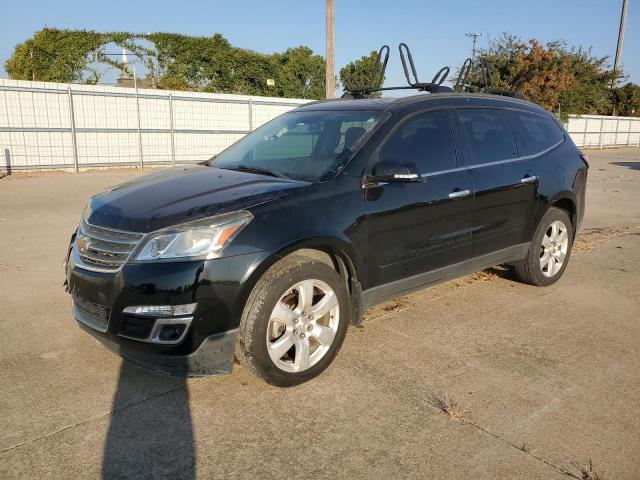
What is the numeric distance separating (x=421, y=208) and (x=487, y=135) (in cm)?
119

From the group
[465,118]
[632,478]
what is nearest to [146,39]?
[465,118]

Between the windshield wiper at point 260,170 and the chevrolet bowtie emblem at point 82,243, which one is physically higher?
the windshield wiper at point 260,170

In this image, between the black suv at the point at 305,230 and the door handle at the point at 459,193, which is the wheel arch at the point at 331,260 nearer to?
the black suv at the point at 305,230

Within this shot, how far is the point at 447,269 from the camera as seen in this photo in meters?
4.20

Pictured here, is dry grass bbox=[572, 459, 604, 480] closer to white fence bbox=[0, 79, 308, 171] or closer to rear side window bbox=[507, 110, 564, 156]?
rear side window bbox=[507, 110, 564, 156]

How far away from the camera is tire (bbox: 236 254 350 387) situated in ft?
9.88

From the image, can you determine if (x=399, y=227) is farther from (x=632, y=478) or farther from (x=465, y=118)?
(x=632, y=478)

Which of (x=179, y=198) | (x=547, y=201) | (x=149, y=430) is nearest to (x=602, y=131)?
(x=547, y=201)

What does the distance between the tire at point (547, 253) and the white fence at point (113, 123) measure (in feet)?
42.3

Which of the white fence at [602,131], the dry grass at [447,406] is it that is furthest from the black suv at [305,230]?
the white fence at [602,131]

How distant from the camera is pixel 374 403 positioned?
10.1 ft

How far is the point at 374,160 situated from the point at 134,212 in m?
1.58

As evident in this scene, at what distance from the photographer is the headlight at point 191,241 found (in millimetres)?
2887

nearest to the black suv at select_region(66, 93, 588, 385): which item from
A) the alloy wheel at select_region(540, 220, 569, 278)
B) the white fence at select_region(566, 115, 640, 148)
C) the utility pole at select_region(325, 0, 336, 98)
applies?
the alloy wheel at select_region(540, 220, 569, 278)
